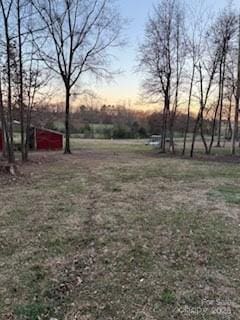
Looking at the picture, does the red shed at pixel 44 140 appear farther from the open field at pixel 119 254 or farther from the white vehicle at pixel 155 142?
the open field at pixel 119 254

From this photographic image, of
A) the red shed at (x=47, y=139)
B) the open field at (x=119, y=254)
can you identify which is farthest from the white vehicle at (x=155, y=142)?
the open field at (x=119, y=254)

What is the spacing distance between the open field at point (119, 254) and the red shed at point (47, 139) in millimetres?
15651

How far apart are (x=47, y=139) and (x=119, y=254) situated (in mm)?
20028

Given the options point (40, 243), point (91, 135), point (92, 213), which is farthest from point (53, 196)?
point (91, 135)

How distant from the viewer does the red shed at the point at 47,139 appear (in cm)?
2277

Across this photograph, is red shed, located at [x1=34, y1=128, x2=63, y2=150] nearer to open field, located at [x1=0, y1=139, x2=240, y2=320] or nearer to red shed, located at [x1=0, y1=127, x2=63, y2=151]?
red shed, located at [x1=0, y1=127, x2=63, y2=151]

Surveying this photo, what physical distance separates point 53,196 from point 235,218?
3477 millimetres

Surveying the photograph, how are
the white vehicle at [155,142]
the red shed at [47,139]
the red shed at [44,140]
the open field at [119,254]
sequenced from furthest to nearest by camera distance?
1. the white vehicle at [155,142]
2. the red shed at [47,139]
3. the red shed at [44,140]
4. the open field at [119,254]

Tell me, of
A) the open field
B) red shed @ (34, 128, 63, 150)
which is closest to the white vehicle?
red shed @ (34, 128, 63, 150)

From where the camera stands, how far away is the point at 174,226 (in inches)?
192

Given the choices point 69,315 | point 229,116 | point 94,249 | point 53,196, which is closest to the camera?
point 69,315

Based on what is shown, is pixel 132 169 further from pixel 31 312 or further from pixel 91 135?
pixel 91 135

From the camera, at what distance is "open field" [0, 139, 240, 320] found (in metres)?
2.83

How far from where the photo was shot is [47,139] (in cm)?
2314
